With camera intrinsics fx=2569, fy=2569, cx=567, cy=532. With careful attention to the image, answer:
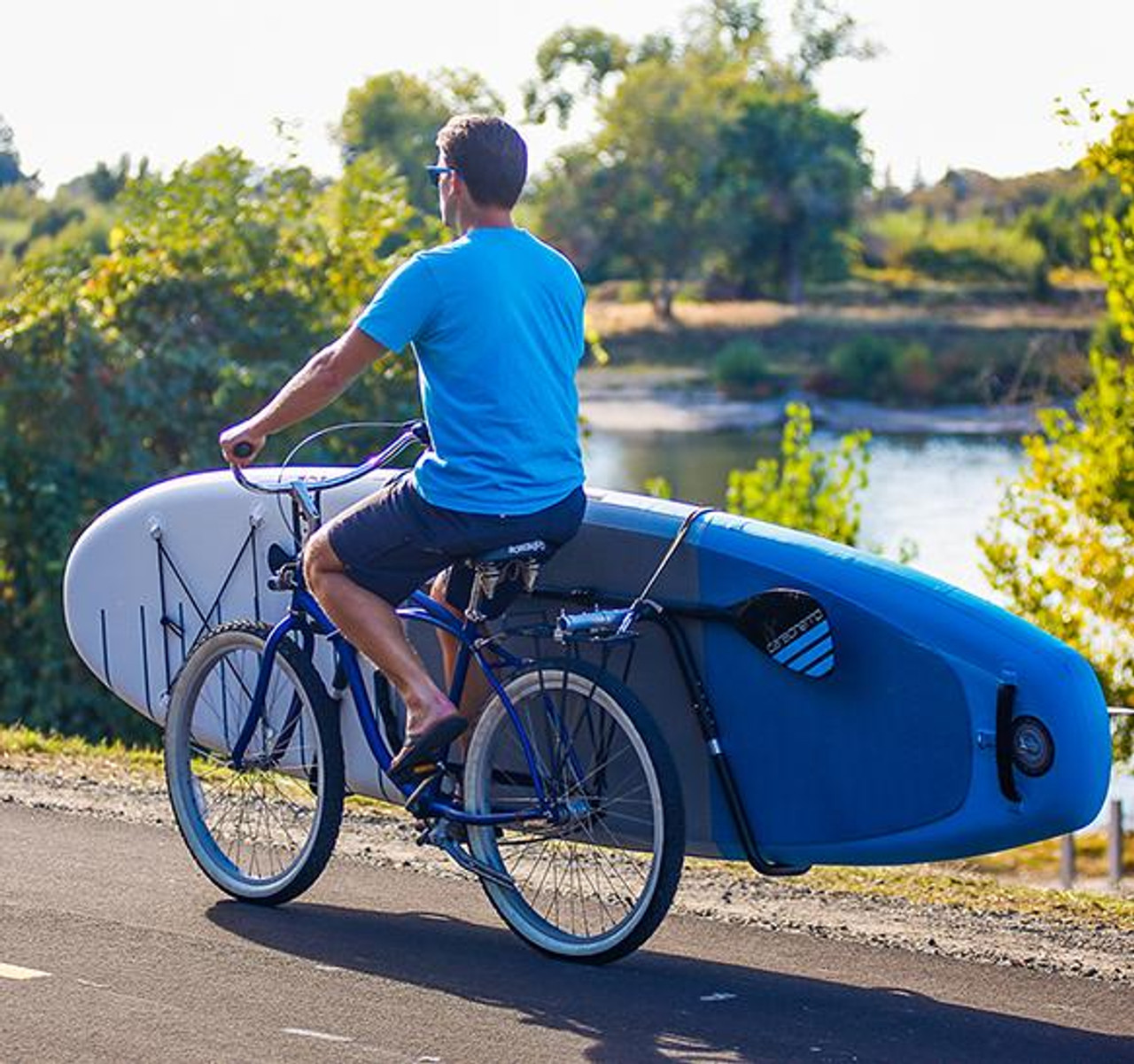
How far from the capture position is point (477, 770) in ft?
19.0

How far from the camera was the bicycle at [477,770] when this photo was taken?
18.3 ft

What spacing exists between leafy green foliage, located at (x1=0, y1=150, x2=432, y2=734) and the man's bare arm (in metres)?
12.3

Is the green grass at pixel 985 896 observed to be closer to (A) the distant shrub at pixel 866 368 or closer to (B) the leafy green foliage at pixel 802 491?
(B) the leafy green foliage at pixel 802 491

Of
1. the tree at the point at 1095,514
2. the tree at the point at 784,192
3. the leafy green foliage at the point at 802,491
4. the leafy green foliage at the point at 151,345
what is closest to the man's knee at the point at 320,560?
the leafy green foliage at the point at 151,345

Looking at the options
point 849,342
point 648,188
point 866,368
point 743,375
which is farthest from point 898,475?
point 648,188

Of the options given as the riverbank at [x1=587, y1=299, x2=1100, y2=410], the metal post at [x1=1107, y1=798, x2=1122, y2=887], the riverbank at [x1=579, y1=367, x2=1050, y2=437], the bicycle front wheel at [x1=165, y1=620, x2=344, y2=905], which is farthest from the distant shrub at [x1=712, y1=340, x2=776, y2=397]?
the bicycle front wheel at [x1=165, y1=620, x2=344, y2=905]

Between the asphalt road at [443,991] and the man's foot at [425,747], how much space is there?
0.40 m

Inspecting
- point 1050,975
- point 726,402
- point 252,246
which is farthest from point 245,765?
point 726,402

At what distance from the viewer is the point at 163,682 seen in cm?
743

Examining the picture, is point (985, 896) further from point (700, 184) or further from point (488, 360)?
point (700, 184)

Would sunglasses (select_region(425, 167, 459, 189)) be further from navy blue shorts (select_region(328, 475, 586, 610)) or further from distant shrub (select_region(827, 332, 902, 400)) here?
distant shrub (select_region(827, 332, 902, 400))

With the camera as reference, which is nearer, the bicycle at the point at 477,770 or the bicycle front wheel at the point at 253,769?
the bicycle at the point at 477,770

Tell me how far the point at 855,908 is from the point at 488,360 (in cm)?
175

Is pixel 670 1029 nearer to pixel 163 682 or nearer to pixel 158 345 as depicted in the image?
pixel 163 682
